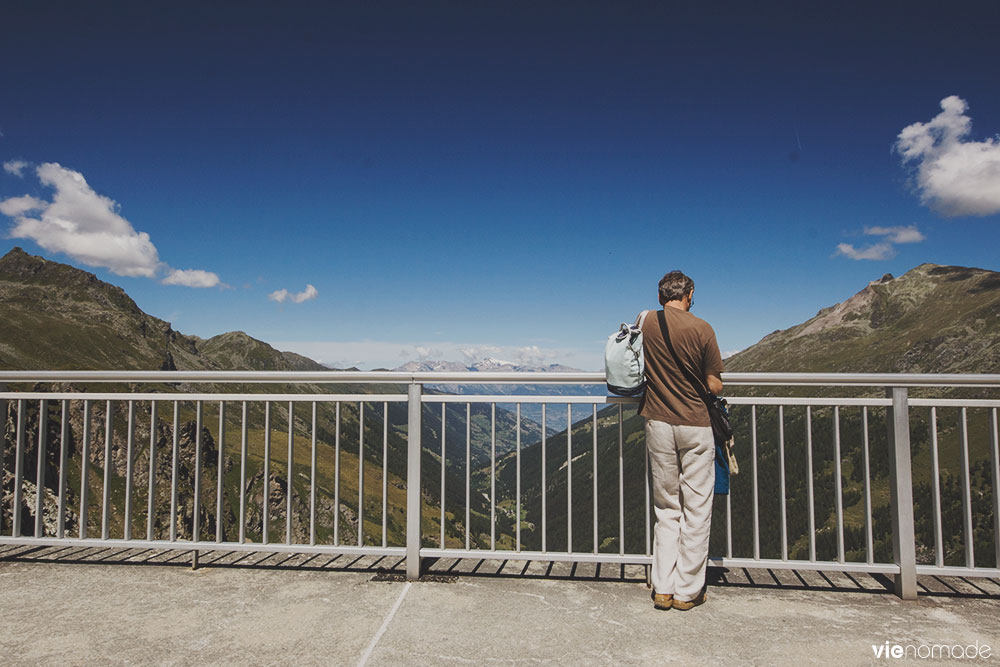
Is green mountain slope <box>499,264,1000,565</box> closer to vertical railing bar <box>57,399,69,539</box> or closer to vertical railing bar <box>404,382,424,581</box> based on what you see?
vertical railing bar <box>404,382,424,581</box>

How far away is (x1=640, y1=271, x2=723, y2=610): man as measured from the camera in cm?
379

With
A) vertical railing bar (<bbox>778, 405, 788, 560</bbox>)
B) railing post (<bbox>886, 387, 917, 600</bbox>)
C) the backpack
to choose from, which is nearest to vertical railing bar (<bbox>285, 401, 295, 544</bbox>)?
the backpack

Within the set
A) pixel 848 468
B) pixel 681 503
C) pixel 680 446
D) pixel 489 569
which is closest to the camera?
pixel 680 446

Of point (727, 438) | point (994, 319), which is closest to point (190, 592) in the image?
point (727, 438)

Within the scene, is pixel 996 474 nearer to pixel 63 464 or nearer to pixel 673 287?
pixel 673 287

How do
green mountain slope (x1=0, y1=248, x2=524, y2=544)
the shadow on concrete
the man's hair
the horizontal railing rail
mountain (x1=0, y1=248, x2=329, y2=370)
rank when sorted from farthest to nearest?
mountain (x1=0, y1=248, x2=329, y2=370)
green mountain slope (x1=0, y1=248, x2=524, y2=544)
the shadow on concrete
the man's hair
the horizontal railing rail

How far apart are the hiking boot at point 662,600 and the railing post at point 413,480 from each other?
1.76 meters

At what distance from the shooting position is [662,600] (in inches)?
150

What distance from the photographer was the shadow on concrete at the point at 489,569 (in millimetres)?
4242

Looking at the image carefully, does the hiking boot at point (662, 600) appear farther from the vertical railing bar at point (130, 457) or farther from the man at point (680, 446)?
the vertical railing bar at point (130, 457)

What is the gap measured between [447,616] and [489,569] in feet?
2.97

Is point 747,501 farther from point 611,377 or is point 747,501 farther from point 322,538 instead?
point 611,377

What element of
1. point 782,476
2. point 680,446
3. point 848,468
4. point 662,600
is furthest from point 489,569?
point 848,468

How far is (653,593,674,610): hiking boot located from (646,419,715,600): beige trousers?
0.03 m
